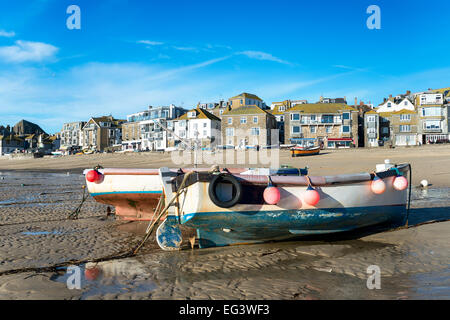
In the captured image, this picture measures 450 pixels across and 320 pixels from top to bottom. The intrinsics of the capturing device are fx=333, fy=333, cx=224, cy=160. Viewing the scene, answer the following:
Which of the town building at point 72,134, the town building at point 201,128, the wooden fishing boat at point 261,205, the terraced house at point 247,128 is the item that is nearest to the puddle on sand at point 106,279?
the wooden fishing boat at point 261,205

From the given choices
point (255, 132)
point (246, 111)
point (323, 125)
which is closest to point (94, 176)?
point (255, 132)

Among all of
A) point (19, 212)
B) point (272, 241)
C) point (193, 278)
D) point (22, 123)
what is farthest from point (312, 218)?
point (22, 123)

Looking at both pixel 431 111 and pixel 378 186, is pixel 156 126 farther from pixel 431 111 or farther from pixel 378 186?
pixel 378 186

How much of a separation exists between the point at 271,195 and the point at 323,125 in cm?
5761

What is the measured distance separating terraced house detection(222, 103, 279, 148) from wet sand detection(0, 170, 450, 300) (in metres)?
52.9

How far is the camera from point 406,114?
61625mm

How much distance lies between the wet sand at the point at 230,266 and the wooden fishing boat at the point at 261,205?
0.33 meters

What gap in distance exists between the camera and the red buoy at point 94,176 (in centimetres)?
969

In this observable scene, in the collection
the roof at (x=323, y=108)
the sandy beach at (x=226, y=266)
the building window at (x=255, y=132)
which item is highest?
the roof at (x=323, y=108)

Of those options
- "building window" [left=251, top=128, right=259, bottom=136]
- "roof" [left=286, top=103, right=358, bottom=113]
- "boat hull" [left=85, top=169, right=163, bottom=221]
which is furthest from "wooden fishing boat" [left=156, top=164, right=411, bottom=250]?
"roof" [left=286, top=103, right=358, bottom=113]

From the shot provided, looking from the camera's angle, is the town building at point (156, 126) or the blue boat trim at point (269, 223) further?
the town building at point (156, 126)

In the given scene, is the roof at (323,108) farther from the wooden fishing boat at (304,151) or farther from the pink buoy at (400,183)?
the pink buoy at (400,183)

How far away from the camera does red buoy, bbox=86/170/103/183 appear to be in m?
9.69
